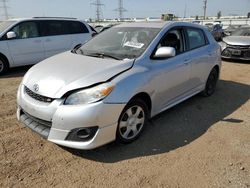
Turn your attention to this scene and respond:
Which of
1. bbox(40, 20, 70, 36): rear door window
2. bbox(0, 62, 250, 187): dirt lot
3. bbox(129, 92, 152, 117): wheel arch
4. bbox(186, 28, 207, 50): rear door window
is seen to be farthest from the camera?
bbox(40, 20, 70, 36): rear door window

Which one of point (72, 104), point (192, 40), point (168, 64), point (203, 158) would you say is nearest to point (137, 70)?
point (168, 64)

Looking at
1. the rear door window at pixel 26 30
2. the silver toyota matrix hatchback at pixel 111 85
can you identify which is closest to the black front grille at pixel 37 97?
the silver toyota matrix hatchback at pixel 111 85

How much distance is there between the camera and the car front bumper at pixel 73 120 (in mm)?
2916

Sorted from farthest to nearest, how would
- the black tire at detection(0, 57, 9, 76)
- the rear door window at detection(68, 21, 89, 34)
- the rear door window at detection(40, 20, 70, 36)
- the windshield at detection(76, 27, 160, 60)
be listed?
the rear door window at detection(68, 21, 89, 34) < the rear door window at detection(40, 20, 70, 36) < the black tire at detection(0, 57, 9, 76) < the windshield at detection(76, 27, 160, 60)

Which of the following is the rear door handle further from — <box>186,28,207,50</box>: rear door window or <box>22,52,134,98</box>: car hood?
<box>22,52,134,98</box>: car hood

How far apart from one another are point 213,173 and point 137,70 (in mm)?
1580

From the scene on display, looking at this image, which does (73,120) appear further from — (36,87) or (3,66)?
(3,66)

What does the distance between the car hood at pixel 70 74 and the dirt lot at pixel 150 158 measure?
824 millimetres

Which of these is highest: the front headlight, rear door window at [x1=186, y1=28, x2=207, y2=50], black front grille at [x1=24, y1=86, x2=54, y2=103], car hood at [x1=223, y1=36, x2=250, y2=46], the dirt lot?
rear door window at [x1=186, y1=28, x2=207, y2=50]

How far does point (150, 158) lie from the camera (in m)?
3.26

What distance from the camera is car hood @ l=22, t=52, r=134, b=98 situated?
3035 mm

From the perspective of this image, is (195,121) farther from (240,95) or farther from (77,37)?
(77,37)

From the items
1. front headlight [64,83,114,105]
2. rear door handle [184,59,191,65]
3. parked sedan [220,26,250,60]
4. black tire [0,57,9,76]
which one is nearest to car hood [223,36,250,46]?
parked sedan [220,26,250,60]

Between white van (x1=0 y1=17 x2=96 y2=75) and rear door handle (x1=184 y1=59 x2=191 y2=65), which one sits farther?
white van (x1=0 y1=17 x2=96 y2=75)
